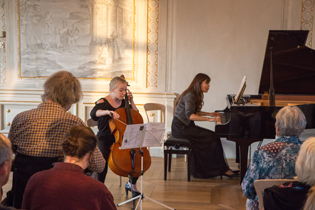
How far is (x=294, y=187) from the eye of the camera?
1676mm

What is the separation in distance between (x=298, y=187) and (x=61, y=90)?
1511 millimetres

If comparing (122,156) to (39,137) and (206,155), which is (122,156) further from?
(206,155)

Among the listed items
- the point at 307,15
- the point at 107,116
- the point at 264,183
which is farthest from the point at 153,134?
the point at 307,15

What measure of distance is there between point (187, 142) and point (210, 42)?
2.04 m

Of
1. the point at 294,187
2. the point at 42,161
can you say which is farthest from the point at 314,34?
the point at 42,161

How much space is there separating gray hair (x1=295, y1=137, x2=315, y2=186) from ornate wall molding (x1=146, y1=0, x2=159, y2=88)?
14.2 feet

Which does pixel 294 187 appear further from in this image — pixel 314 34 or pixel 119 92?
pixel 314 34

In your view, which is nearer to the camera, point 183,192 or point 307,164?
point 307,164

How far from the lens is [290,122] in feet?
7.20

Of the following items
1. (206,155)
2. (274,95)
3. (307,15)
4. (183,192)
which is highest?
(307,15)

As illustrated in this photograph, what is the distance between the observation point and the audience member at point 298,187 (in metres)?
1.59

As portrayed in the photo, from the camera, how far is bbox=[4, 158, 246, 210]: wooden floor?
3.56 meters

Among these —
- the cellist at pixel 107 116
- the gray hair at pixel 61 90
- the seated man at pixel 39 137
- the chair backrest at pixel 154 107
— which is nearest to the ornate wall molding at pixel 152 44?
the chair backrest at pixel 154 107

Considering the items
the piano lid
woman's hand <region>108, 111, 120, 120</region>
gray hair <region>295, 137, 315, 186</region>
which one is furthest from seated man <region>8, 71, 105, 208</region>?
the piano lid
